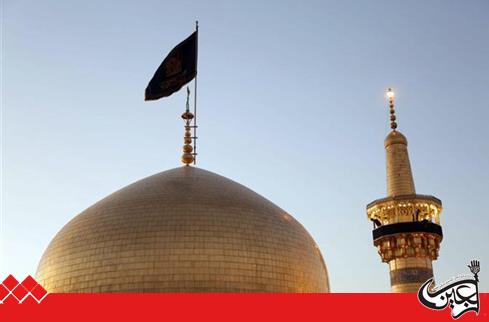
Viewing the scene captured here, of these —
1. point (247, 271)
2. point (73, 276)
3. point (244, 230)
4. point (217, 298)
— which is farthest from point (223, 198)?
point (217, 298)

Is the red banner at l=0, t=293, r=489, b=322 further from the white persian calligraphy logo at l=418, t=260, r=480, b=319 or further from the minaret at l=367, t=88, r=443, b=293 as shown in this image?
the minaret at l=367, t=88, r=443, b=293

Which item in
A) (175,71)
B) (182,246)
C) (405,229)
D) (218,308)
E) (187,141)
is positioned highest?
(175,71)

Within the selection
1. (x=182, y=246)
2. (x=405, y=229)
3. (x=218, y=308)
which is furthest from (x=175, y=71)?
(x=218, y=308)

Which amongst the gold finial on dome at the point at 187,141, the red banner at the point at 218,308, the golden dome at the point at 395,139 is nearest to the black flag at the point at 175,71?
the gold finial on dome at the point at 187,141

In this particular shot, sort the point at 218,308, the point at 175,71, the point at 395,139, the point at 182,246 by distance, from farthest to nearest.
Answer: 1. the point at 395,139
2. the point at 175,71
3. the point at 182,246
4. the point at 218,308

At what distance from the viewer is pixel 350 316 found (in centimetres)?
864

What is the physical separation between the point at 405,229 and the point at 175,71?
232 inches

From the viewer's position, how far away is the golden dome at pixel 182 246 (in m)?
→ 11.3

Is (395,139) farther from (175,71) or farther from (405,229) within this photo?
(175,71)

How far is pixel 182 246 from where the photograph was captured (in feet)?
37.6

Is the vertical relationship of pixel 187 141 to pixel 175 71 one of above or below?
below

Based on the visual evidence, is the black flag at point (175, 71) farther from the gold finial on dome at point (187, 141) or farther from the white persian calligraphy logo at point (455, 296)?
the white persian calligraphy logo at point (455, 296)

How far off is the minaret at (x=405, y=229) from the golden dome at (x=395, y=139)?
0.37 meters

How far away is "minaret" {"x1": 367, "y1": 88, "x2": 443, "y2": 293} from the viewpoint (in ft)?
49.1
